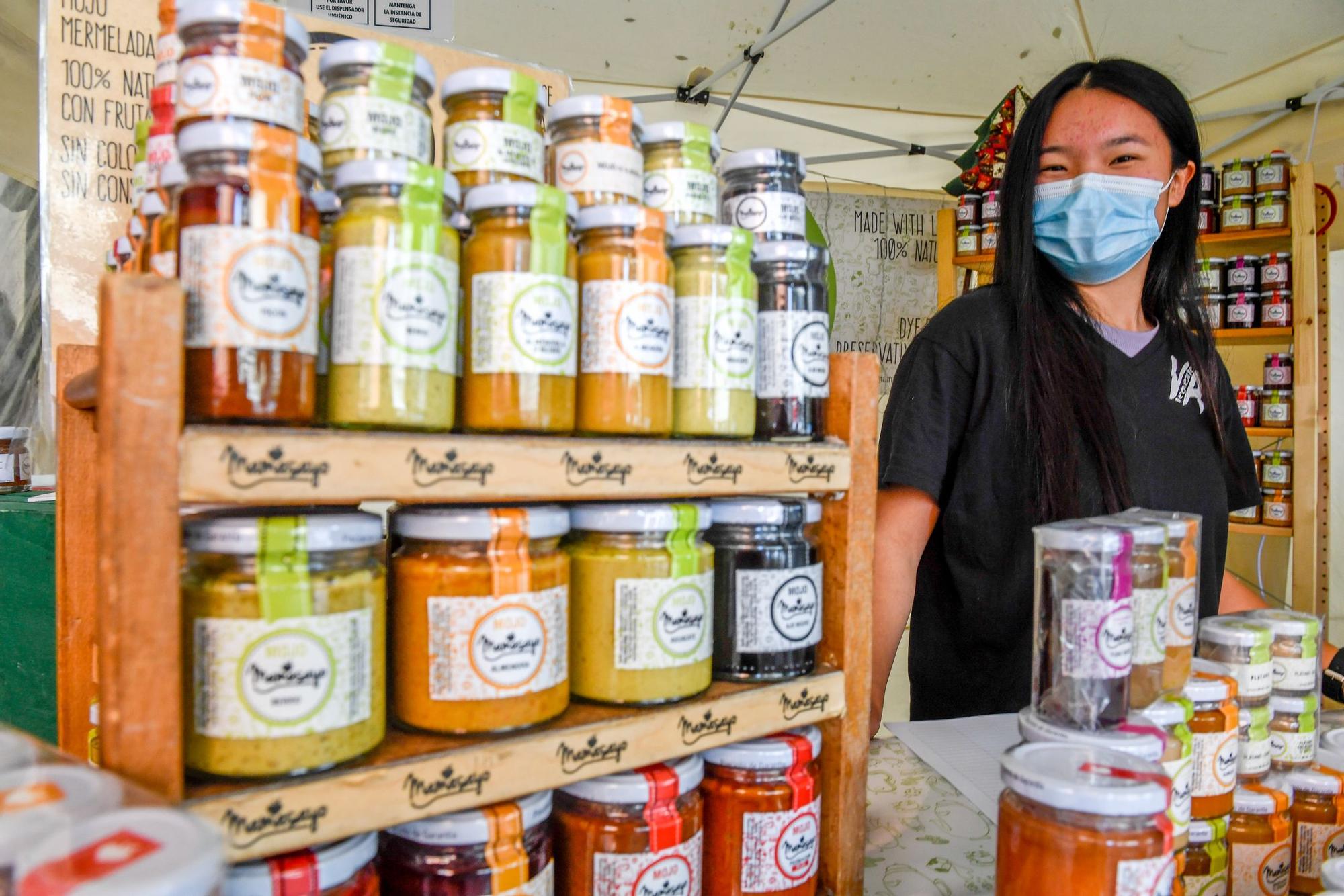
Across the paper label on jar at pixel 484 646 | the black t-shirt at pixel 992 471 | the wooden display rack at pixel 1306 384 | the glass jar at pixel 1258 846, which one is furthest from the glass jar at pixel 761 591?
the wooden display rack at pixel 1306 384

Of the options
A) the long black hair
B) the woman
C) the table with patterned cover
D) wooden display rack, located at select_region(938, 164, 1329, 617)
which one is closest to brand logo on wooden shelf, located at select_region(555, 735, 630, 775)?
the table with patterned cover

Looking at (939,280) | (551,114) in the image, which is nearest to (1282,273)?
(939,280)

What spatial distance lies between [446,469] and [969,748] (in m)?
0.87

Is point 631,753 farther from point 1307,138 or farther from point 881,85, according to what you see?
point 1307,138

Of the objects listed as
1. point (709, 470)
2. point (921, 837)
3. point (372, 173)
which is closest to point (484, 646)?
point (709, 470)

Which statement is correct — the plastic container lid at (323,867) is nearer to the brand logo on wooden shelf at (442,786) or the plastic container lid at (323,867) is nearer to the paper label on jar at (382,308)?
the brand logo on wooden shelf at (442,786)

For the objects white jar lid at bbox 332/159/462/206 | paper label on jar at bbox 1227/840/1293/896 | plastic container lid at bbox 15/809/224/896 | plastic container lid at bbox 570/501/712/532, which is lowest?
paper label on jar at bbox 1227/840/1293/896

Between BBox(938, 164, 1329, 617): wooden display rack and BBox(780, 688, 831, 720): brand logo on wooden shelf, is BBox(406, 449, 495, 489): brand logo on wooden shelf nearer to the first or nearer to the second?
BBox(780, 688, 831, 720): brand logo on wooden shelf

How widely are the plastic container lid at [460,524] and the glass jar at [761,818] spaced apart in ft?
0.88

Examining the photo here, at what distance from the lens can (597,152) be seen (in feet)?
2.41

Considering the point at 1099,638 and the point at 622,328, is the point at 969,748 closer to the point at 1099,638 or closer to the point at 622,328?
the point at 1099,638

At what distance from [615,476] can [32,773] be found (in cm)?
39

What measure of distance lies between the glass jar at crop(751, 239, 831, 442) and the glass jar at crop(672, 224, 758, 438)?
1.4 inches

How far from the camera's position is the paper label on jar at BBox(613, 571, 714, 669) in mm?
696
